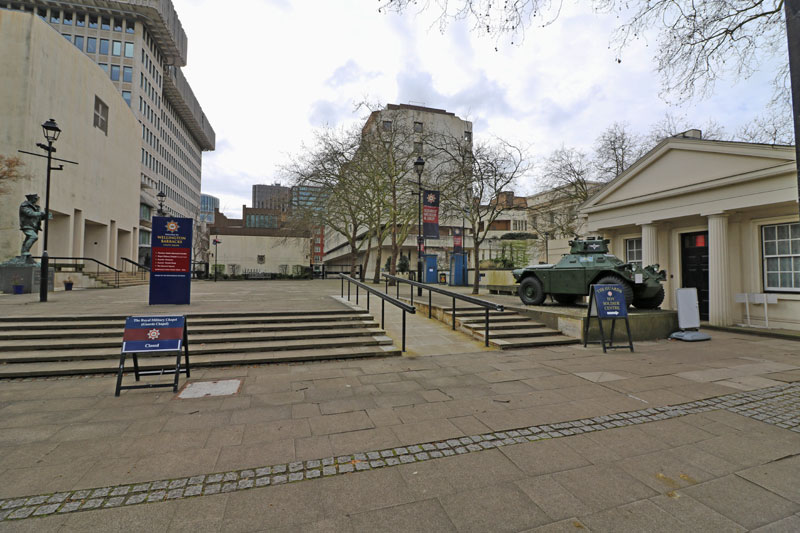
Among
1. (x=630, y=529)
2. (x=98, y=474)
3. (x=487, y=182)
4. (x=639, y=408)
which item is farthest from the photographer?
(x=487, y=182)

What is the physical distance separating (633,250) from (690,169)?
377 cm

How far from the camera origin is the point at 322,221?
26.7m

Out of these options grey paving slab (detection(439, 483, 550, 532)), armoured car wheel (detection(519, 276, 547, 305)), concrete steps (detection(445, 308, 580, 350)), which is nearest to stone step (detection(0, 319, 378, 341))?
concrete steps (detection(445, 308, 580, 350))

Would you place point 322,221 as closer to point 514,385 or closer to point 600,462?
point 514,385

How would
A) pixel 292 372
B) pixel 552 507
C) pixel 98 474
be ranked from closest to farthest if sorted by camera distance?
pixel 552 507
pixel 98 474
pixel 292 372

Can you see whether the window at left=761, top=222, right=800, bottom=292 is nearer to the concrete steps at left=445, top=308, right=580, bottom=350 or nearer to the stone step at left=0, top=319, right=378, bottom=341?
the concrete steps at left=445, top=308, right=580, bottom=350

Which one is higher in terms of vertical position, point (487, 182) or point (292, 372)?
point (487, 182)

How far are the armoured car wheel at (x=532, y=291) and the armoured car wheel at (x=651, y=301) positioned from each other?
252cm

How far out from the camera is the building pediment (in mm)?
10117

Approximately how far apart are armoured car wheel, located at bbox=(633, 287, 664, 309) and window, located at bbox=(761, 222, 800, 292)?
352cm

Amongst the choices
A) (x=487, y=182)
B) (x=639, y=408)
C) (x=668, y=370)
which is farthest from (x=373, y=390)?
(x=487, y=182)

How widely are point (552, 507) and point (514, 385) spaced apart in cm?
288

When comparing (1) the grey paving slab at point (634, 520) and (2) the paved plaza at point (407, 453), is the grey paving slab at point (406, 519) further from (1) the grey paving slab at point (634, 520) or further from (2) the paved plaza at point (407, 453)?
(1) the grey paving slab at point (634, 520)

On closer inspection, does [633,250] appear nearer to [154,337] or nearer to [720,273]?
[720,273]
